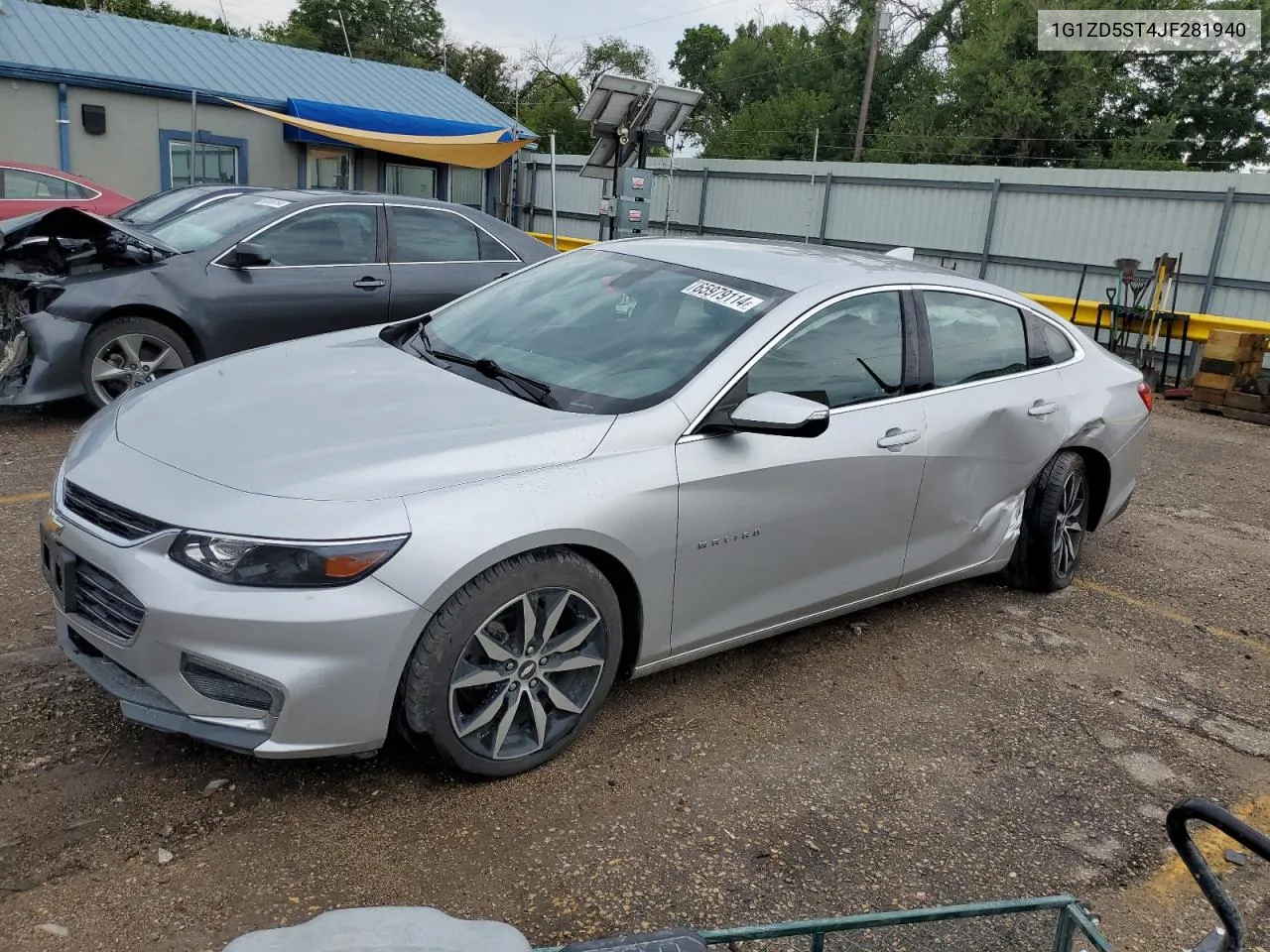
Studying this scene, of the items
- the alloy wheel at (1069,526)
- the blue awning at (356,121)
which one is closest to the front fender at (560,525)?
the alloy wheel at (1069,526)

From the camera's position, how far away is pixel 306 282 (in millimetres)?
6988

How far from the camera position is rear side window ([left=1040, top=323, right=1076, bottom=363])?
4.83 meters

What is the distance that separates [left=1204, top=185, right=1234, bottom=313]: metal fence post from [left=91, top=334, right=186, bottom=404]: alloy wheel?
1123 cm

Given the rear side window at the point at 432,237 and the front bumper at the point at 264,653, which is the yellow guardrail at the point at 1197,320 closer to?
the rear side window at the point at 432,237

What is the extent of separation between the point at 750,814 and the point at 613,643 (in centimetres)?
64

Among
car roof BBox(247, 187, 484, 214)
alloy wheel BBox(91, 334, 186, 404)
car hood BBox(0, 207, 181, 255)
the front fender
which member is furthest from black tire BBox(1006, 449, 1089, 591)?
car hood BBox(0, 207, 181, 255)

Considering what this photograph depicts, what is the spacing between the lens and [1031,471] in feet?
15.2

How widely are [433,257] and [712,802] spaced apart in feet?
17.6

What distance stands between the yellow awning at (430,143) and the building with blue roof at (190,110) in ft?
0.27

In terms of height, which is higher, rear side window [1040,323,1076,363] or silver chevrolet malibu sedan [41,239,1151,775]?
rear side window [1040,323,1076,363]

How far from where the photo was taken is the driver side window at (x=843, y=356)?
11.9 ft

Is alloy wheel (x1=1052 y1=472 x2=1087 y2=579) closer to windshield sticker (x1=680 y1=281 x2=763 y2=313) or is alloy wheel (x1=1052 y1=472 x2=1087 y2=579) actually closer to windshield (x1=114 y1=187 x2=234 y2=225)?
windshield sticker (x1=680 y1=281 x2=763 y2=313)

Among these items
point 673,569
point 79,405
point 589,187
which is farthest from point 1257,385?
point 589,187

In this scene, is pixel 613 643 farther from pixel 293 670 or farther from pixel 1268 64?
pixel 1268 64
